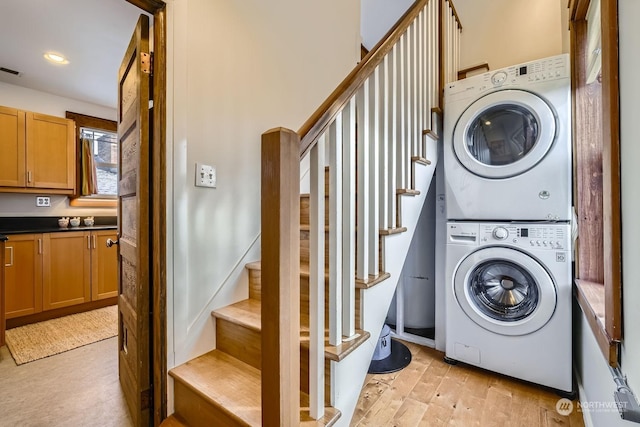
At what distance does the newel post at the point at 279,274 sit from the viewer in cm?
81

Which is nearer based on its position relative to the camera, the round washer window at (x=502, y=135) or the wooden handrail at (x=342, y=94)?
the wooden handrail at (x=342, y=94)

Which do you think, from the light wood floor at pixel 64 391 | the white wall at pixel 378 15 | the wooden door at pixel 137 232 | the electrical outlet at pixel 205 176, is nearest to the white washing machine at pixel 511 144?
the electrical outlet at pixel 205 176

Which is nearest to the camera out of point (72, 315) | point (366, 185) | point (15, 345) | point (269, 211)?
point (269, 211)

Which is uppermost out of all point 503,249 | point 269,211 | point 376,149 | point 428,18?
point 428,18

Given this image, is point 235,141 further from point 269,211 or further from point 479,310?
point 479,310

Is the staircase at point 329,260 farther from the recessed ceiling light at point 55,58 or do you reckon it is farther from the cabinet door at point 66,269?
the recessed ceiling light at point 55,58

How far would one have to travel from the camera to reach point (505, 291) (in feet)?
5.79

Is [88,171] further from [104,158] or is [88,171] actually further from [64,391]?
[64,391]

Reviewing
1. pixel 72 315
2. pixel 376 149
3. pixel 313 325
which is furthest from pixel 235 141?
pixel 72 315

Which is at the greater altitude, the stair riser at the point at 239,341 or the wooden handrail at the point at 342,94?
the wooden handrail at the point at 342,94

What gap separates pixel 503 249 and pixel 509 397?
31.6 inches

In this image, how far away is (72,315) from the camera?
3020 mm

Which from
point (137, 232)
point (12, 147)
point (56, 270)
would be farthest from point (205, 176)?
point (12, 147)

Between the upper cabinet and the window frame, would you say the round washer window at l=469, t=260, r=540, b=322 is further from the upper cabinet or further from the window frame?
the upper cabinet
